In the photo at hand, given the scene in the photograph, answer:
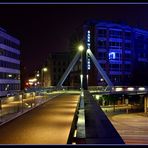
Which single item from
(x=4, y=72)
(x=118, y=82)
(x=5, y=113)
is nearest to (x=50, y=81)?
(x=118, y=82)

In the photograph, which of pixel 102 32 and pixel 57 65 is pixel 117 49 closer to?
pixel 102 32

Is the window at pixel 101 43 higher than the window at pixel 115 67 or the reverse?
higher

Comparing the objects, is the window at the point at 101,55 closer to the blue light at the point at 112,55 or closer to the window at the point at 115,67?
the blue light at the point at 112,55

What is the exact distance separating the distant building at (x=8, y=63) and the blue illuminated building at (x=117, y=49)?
28313 mm

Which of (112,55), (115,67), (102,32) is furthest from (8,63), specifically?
(115,67)

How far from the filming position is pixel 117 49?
12744 centimetres

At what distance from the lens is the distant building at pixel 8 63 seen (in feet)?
285

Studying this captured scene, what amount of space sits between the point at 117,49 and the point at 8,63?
46.1 metres

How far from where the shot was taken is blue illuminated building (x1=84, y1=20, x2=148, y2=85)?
122438mm

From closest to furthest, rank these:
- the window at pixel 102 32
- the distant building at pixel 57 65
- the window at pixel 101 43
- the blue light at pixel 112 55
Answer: the window at pixel 102 32
the window at pixel 101 43
the blue light at pixel 112 55
the distant building at pixel 57 65

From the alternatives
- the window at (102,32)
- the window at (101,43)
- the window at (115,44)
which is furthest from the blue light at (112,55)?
the window at (102,32)

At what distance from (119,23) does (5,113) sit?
4076 inches

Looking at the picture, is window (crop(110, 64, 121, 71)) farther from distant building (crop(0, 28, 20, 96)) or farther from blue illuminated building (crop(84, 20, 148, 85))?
distant building (crop(0, 28, 20, 96))

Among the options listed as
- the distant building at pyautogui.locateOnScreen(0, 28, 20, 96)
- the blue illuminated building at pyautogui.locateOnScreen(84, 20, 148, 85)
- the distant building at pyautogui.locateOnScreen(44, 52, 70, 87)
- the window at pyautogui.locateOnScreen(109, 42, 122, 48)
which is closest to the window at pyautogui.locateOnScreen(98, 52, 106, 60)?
the blue illuminated building at pyautogui.locateOnScreen(84, 20, 148, 85)
